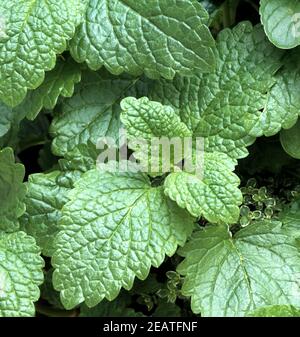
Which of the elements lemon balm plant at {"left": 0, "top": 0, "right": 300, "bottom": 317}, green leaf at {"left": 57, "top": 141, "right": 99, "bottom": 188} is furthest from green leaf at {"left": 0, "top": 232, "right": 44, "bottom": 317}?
green leaf at {"left": 57, "top": 141, "right": 99, "bottom": 188}

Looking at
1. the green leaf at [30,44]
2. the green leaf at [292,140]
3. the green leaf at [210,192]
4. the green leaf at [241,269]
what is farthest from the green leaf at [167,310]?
the green leaf at [30,44]

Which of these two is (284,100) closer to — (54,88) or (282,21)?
(282,21)

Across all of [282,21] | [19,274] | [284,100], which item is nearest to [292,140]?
[284,100]

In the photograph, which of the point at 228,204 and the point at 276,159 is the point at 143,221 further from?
the point at 276,159

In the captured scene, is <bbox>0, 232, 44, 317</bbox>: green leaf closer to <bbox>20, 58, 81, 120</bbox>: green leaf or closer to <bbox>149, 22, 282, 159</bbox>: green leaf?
<bbox>20, 58, 81, 120</bbox>: green leaf

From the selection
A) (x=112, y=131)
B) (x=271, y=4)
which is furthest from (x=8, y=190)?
(x=271, y=4)
